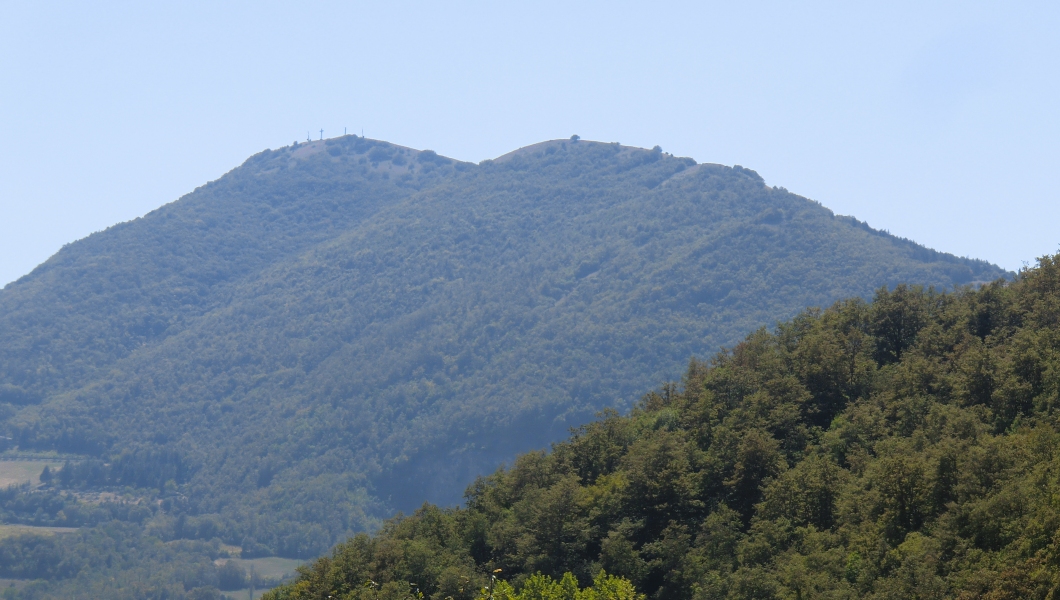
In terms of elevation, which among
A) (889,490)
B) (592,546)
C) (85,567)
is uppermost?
(889,490)

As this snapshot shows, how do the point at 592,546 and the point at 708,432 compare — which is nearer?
the point at 592,546

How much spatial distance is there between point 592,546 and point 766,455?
34.5 feet

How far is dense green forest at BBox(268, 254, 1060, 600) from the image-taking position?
44250 mm

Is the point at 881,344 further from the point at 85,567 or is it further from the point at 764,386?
the point at 85,567

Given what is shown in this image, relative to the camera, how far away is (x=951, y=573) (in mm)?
41969

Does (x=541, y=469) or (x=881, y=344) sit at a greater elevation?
(x=881, y=344)

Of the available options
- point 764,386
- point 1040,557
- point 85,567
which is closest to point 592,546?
point 764,386

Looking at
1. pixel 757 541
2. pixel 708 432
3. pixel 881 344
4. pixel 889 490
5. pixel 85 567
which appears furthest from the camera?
pixel 85 567

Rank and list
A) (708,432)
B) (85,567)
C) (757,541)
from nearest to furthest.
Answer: (757,541)
(708,432)
(85,567)

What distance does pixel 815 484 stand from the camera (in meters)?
55.1

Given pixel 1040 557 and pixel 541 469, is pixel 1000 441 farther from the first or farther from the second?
pixel 541 469

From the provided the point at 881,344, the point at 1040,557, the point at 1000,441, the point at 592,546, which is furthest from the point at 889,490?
the point at 881,344

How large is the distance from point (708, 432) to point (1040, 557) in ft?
106

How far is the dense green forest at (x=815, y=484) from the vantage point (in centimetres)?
4425
